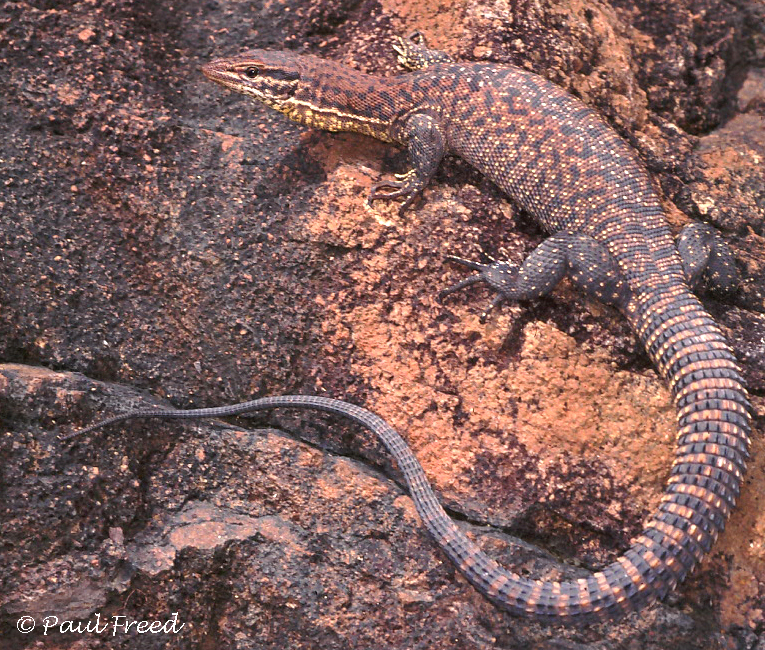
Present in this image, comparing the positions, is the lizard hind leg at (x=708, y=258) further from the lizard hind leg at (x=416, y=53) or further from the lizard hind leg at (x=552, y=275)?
the lizard hind leg at (x=416, y=53)

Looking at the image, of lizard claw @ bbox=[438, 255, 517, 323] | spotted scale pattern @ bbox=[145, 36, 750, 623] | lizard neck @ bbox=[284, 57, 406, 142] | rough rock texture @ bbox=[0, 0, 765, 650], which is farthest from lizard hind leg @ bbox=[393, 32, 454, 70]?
lizard claw @ bbox=[438, 255, 517, 323]

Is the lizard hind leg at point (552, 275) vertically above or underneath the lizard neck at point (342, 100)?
underneath

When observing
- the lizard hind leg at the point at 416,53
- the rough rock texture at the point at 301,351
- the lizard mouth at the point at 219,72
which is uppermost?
the lizard hind leg at the point at 416,53

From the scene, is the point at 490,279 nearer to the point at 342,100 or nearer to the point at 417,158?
the point at 417,158

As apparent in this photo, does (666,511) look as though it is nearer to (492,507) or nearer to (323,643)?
(492,507)

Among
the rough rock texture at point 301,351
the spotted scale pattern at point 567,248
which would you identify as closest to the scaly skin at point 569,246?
the spotted scale pattern at point 567,248

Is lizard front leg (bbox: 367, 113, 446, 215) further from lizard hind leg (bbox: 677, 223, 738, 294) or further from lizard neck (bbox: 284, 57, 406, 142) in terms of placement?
lizard hind leg (bbox: 677, 223, 738, 294)

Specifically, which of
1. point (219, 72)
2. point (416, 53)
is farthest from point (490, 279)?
point (219, 72)
